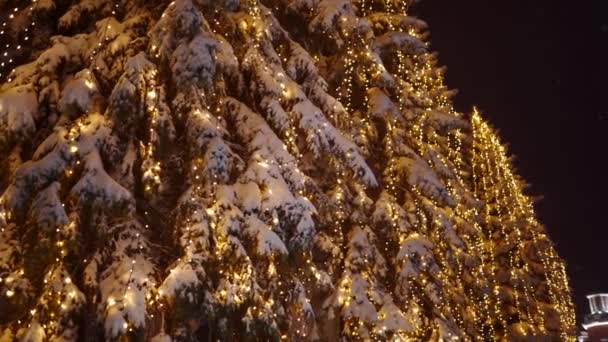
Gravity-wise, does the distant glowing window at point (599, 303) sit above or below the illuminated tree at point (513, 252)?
below

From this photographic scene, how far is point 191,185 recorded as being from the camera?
29.6 feet

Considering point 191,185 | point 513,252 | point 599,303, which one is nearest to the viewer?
point 191,185

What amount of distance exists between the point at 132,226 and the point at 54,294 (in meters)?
1.30

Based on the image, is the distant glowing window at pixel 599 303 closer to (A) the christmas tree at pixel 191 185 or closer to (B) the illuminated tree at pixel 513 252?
(B) the illuminated tree at pixel 513 252

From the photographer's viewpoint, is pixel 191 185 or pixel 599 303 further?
pixel 599 303

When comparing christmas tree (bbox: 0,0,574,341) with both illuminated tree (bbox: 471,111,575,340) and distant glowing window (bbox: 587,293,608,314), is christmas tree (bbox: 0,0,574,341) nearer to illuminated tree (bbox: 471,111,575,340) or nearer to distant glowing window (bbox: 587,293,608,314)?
illuminated tree (bbox: 471,111,575,340)

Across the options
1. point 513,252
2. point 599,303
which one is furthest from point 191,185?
point 599,303

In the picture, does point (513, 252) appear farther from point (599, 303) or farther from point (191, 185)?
point (599, 303)

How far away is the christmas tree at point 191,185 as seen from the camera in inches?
324

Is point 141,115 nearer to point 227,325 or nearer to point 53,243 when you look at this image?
point 53,243

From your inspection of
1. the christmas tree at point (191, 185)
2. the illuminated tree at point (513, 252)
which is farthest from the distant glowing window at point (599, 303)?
the christmas tree at point (191, 185)

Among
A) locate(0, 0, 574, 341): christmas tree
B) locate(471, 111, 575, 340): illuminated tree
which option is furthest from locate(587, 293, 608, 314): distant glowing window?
locate(0, 0, 574, 341): christmas tree

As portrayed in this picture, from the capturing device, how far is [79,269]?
332 inches

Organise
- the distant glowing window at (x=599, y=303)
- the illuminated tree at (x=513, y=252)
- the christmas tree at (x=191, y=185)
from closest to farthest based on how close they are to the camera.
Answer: the christmas tree at (x=191, y=185) < the illuminated tree at (x=513, y=252) < the distant glowing window at (x=599, y=303)
